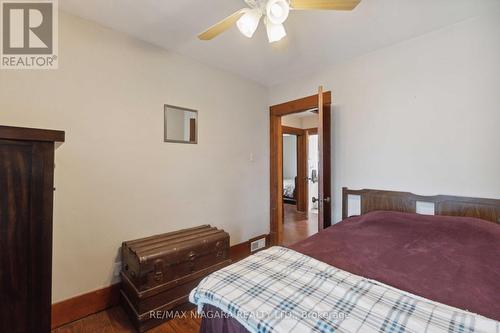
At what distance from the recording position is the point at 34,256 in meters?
0.95

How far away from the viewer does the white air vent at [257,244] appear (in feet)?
10.1

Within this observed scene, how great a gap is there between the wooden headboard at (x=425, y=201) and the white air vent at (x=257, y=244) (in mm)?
1277

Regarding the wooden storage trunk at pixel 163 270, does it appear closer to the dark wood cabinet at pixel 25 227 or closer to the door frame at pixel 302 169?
the dark wood cabinet at pixel 25 227

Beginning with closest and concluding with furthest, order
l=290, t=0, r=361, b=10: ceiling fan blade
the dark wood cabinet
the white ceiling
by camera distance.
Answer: the dark wood cabinet < l=290, t=0, r=361, b=10: ceiling fan blade < the white ceiling

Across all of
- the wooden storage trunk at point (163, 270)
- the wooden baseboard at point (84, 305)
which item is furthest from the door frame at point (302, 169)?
the wooden baseboard at point (84, 305)

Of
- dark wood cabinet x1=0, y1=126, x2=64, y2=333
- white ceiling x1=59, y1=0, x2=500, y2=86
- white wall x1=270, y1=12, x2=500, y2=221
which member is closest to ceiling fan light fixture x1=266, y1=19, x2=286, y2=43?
white ceiling x1=59, y1=0, x2=500, y2=86

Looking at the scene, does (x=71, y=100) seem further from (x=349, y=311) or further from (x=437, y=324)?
(x=437, y=324)

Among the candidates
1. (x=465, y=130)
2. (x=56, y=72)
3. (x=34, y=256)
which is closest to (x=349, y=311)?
(x=34, y=256)

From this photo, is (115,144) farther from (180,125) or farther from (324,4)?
(324,4)

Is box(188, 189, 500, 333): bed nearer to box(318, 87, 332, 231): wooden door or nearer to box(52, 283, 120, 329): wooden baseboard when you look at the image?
box(318, 87, 332, 231): wooden door

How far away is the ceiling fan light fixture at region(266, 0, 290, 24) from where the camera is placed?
1191mm

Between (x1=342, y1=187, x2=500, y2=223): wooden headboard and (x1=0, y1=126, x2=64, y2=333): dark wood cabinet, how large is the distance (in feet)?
7.82

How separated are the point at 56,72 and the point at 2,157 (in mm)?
1119

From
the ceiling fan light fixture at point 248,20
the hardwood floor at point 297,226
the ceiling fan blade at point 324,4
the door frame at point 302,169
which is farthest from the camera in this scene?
the door frame at point 302,169
